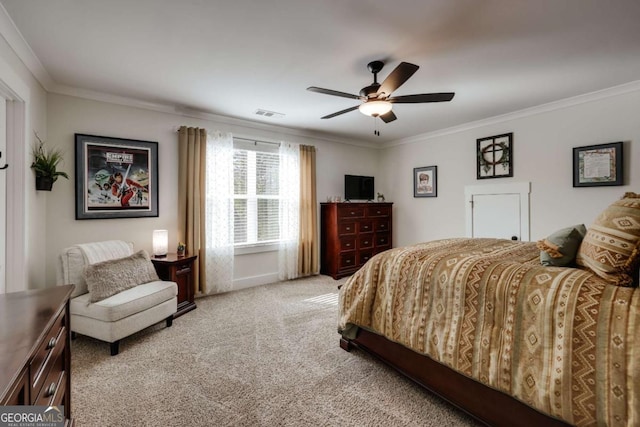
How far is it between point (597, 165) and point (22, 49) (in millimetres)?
5764

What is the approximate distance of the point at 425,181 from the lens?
5.31 metres

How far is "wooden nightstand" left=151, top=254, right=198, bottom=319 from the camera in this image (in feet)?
10.9

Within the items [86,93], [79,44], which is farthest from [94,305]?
[86,93]

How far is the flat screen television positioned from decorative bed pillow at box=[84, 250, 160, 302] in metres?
3.50

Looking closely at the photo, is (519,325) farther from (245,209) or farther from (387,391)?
(245,209)

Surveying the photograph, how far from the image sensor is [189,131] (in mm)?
3910

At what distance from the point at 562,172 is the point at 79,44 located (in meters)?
5.28

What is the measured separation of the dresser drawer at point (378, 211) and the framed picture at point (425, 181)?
0.58 meters

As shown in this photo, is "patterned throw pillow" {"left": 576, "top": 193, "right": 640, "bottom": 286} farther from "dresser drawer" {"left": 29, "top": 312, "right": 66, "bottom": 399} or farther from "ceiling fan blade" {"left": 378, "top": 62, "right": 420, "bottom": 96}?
"dresser drawer" {"left": 29, "top": 312, "right": 66, "bottom": 399}

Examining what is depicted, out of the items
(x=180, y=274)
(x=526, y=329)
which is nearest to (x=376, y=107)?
(x=526, y=329)

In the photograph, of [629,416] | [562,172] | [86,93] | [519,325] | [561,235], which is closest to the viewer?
[629,416]

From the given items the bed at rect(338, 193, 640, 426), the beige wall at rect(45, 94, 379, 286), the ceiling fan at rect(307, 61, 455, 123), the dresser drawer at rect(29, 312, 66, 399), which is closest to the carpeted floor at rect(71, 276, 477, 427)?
the bed at rect(338, 193, 640, 426)

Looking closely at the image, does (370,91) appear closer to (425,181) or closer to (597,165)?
(597,165)

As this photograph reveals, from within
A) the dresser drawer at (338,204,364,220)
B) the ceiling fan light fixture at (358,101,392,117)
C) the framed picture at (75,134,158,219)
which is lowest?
the dresser drawer at (338,204,364,220)
